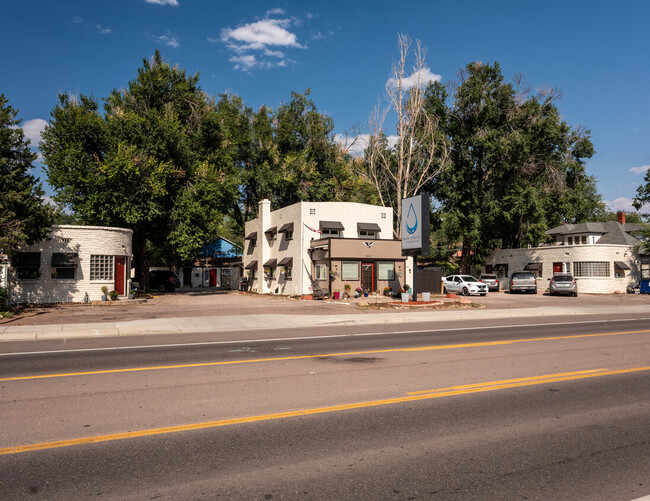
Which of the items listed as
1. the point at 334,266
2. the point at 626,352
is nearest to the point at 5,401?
the point at 626,352

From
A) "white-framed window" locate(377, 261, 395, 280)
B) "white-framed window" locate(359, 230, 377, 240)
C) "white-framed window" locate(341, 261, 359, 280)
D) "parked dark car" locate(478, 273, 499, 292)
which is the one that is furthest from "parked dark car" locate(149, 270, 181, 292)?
"parked dark car" locate(478, 273, 499, 292)

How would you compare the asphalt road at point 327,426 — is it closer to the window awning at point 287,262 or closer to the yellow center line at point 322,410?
the yellow center line at point 322,410

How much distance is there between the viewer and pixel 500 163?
48.0 meters

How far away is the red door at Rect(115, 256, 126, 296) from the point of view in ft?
97.8

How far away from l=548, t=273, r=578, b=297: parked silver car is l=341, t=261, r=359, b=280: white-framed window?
16302 mm

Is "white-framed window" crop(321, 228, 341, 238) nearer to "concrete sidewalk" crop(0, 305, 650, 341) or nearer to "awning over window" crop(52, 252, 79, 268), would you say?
"concrete sidewalk" crop(0, 305, 650, 341)

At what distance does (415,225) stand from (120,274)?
18.4m

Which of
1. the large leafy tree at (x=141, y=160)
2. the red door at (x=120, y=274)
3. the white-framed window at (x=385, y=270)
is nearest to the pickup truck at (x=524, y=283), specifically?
the white-framed window at (x=385, y=270)

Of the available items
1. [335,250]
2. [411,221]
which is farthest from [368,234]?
[411,221]

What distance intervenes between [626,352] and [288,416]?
887cm

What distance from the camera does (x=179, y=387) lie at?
7.50 meters

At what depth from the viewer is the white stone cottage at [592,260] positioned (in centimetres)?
4156

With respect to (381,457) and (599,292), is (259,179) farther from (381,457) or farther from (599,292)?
(381,457)

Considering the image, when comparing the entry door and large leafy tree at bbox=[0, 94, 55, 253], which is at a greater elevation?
large leafy tree at bbox=[0, 94, 55, 253]
